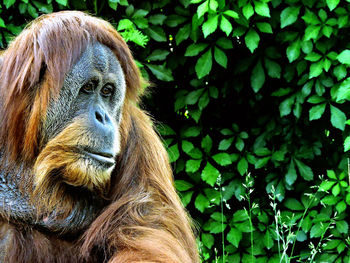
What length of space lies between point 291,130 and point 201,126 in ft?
1.91

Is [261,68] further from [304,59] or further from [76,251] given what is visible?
[76,251]

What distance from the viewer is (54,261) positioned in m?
2.84

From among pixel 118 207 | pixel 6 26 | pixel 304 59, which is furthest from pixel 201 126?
pixel 118 207

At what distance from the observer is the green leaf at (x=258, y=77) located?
4.46 metres

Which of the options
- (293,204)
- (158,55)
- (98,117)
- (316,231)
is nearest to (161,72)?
(158,55)

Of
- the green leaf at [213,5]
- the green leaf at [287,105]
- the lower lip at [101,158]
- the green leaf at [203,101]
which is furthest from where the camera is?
the green leaf at [203,101]

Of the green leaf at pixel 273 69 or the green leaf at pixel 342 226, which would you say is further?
the green leaf at pixel 273 69

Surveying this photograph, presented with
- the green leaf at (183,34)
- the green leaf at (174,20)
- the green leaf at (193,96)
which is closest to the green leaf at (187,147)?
the green leaf at (193,96)

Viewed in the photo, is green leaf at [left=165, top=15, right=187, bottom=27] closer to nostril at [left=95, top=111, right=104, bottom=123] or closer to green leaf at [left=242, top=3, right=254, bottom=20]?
green leaf at [left=242, top=3, right=254, bottom=20]

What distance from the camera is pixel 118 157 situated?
118 inches

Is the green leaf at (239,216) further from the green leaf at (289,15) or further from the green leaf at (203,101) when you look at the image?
the green leaf at (289,15)

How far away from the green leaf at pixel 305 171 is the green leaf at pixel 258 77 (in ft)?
1.81

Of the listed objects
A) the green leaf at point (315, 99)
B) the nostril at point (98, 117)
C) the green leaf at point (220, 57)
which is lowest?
the green leaf at point (315, 99)

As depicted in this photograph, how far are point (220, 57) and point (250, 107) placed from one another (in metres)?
0.62
